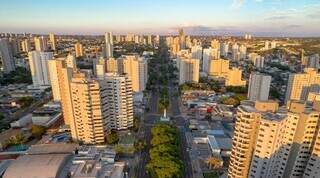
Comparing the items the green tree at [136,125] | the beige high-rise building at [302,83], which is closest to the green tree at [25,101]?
the green tree at [136,125]

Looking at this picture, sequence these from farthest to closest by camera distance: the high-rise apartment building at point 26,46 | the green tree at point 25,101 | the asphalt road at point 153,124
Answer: the high-rise apartment building at point 26,46 < the green tree at point 25,101 < the asphalt road at point 153,124

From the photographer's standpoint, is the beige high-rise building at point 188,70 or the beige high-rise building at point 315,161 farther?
the beige high-rise building at point 188,70

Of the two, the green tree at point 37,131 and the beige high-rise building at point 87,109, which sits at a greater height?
the beige high-rise building at point 87,109

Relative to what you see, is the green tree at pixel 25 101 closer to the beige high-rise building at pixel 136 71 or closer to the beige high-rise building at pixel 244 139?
the beige high-rise building at pixel 136 71

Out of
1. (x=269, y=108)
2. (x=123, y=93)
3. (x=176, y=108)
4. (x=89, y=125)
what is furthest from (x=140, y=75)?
(x=269, y=108)

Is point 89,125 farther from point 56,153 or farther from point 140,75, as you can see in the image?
point 140,75

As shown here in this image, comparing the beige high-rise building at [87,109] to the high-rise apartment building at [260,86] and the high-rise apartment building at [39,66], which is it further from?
the high-rise apartment building at [260,86]

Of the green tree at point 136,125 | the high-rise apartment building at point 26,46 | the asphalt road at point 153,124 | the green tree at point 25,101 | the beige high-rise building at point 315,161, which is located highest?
the high-rise apartment building at point 26,46

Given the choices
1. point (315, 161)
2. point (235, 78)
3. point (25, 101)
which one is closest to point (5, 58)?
point (25, 101)

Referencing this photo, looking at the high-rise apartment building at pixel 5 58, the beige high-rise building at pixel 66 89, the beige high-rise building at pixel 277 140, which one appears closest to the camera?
the beige high-rise building at pixel 277 140
